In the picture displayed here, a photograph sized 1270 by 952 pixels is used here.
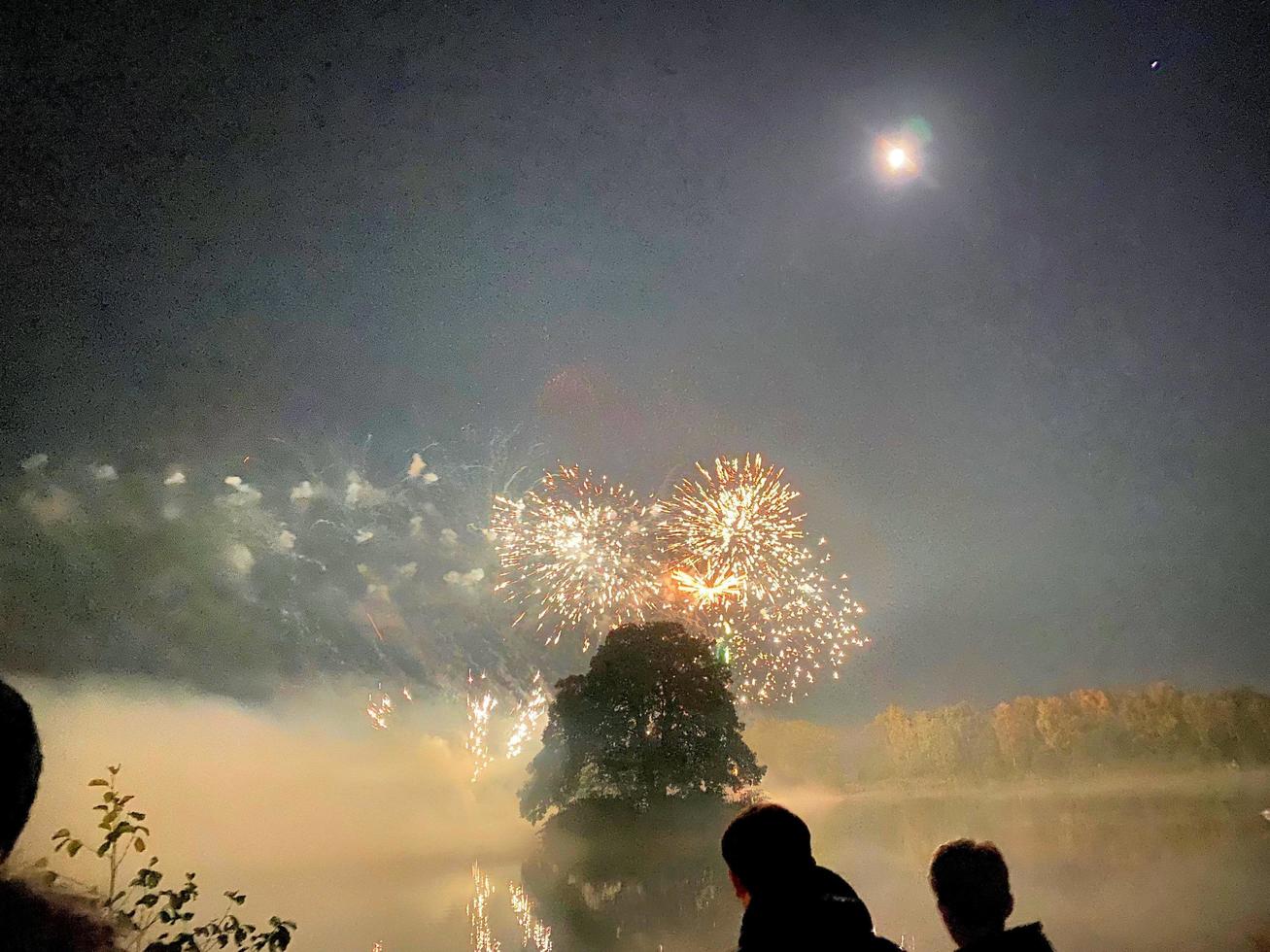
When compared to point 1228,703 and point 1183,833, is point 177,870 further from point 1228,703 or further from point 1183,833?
point 1228,703

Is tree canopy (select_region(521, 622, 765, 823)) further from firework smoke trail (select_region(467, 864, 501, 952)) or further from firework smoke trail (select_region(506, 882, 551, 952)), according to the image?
firework smoke trail (select_region(506, 882, 551, 952))

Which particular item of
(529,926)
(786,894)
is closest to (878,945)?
(786,894)

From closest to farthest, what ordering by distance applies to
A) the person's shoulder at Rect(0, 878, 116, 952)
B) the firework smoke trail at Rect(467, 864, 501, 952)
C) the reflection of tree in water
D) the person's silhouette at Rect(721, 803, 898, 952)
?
the person's silhouette at Rect(721, 803, 898, 952)
the person's shoulder at Rect(0, 878, 116, 952)
the firework smoke trail at Rect(467, 864, 501, 952)
the reflection of tree in water

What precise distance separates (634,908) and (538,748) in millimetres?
14070

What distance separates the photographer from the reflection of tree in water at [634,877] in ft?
56.3

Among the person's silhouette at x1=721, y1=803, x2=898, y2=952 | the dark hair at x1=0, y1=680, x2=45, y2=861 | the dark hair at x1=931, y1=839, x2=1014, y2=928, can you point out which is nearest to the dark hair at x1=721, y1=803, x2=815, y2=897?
the person's silhouette at x1=721, y1=803, x2=898, y2=952

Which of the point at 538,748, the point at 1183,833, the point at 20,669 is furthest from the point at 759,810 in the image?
the point at 1183,833

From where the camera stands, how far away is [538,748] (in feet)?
110

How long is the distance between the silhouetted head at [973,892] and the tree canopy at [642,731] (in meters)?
28.3

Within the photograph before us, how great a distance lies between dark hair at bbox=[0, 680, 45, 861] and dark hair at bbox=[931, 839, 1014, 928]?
4.72 meters

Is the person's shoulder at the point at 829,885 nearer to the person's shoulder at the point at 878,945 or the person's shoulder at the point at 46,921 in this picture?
the person's shoulder at the point at 878,945

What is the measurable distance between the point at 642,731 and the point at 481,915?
11.8m

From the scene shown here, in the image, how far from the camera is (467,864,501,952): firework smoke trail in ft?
54.4

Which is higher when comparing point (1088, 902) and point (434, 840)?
point (434, 840)
